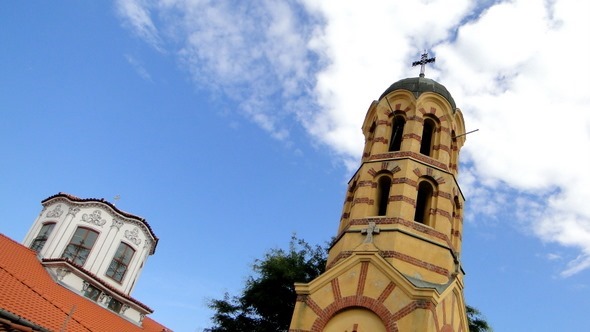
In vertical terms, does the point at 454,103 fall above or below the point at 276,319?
above

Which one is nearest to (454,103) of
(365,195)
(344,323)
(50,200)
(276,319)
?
(365,195)

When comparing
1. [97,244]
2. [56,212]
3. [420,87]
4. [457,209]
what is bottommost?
[97,244]

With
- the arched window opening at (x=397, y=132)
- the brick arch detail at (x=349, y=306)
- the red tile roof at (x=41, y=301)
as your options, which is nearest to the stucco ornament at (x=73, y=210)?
the red tile roof at (x=41, y=301)

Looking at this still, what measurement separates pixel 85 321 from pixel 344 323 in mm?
9152

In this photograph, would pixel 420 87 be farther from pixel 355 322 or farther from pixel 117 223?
pixel 117 223

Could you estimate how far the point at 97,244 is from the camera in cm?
2150

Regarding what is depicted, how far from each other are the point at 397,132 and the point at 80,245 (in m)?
15.5

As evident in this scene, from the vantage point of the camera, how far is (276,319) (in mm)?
21109

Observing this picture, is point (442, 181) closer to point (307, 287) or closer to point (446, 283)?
point (446, 283)

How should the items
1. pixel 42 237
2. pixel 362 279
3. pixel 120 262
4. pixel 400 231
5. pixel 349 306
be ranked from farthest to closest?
1. pixel 120 262
2. pixel 42 237
3. pixel 400 231
4. pixel 362 279
5. pixel 349 306

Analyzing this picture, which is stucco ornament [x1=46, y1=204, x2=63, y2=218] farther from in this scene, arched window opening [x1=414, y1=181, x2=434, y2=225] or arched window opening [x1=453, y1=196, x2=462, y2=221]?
arched window opening [x1=453, y1=196, x2=462, y2=221]

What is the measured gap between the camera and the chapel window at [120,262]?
21812mm

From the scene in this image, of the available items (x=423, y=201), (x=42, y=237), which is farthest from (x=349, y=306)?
(x=42, y=237)

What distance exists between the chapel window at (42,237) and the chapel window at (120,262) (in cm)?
325
